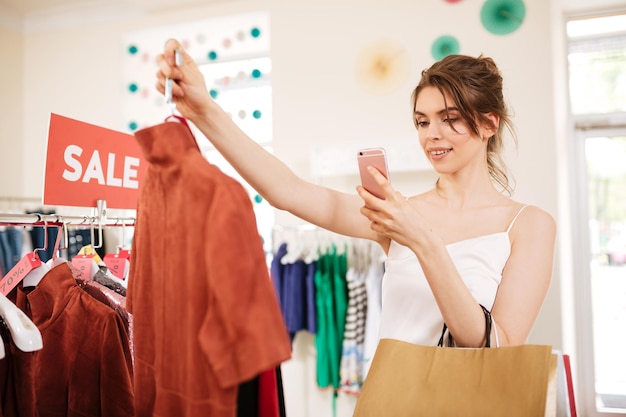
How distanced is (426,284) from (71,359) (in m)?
0.80

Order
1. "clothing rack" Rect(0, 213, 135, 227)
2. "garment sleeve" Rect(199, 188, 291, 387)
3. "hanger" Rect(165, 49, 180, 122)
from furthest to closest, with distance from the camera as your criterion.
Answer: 1. "clothing rack" Rect(0, 213, 135, 227)
2. "hanger" Rect(165, 49, 180, 122)
3. "garment sleeve" Rect(199, 188, 291, 387)

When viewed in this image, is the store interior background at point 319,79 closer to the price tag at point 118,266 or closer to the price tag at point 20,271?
the price tag at point 118,266

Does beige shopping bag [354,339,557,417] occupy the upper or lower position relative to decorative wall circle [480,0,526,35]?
lower

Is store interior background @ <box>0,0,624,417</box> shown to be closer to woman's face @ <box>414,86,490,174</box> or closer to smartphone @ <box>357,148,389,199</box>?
woman's face @ <box>414,86,490,174</box>

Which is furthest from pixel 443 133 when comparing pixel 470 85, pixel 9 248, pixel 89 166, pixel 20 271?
pixel 9 248

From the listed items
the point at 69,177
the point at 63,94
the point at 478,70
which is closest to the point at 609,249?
the point at 478,70

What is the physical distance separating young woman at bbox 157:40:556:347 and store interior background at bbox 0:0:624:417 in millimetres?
1689

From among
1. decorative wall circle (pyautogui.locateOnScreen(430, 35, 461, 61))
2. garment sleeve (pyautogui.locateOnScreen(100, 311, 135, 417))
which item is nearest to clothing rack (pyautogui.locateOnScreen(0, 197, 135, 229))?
garment sleeve (pyautogui.locateOnScreen(100, 311, 135, 417))

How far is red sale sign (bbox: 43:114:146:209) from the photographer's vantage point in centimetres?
122

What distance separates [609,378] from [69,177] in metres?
3.27

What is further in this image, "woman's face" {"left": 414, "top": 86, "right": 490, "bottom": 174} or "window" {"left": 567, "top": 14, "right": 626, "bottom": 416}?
"window" {"left": 567, "top": 14, "right": 626, "bottom": 416}

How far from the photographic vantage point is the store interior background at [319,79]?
2.94 metres

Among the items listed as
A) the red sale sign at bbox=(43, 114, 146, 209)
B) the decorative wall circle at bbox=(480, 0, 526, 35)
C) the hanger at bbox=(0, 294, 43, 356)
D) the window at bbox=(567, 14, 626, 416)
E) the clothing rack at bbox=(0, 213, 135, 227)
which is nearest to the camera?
the hanger at bbox=(0, 294, 43, 356)

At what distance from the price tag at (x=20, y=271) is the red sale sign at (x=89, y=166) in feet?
0.43
